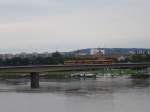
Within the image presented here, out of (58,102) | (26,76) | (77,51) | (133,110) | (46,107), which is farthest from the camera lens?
(77,51)

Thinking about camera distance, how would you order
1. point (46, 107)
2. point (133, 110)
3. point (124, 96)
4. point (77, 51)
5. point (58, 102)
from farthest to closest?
point (77, 51) < point (124, 96) < point (58, 102) < point (46, 107) < point (133, 110)

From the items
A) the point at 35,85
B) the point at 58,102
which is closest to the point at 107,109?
the point at 58,102

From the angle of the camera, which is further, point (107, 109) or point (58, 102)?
point (58, 102)

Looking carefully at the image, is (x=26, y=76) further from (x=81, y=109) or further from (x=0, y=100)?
(x=81, y=109)

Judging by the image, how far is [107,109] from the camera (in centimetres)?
2816

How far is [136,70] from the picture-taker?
267ft

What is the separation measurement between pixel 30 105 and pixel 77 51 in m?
137

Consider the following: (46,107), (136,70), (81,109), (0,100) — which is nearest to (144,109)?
(81,109)

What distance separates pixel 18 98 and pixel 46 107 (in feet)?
22.2

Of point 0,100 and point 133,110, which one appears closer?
point 133,110

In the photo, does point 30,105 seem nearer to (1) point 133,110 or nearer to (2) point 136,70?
(1) point 133,110

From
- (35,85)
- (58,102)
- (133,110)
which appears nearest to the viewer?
(133,110)

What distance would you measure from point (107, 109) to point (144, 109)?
197cm

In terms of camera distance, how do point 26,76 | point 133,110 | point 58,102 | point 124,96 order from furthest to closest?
1. point 26,76
2. point 124,96
3. point 58,102
4. point 133,110
